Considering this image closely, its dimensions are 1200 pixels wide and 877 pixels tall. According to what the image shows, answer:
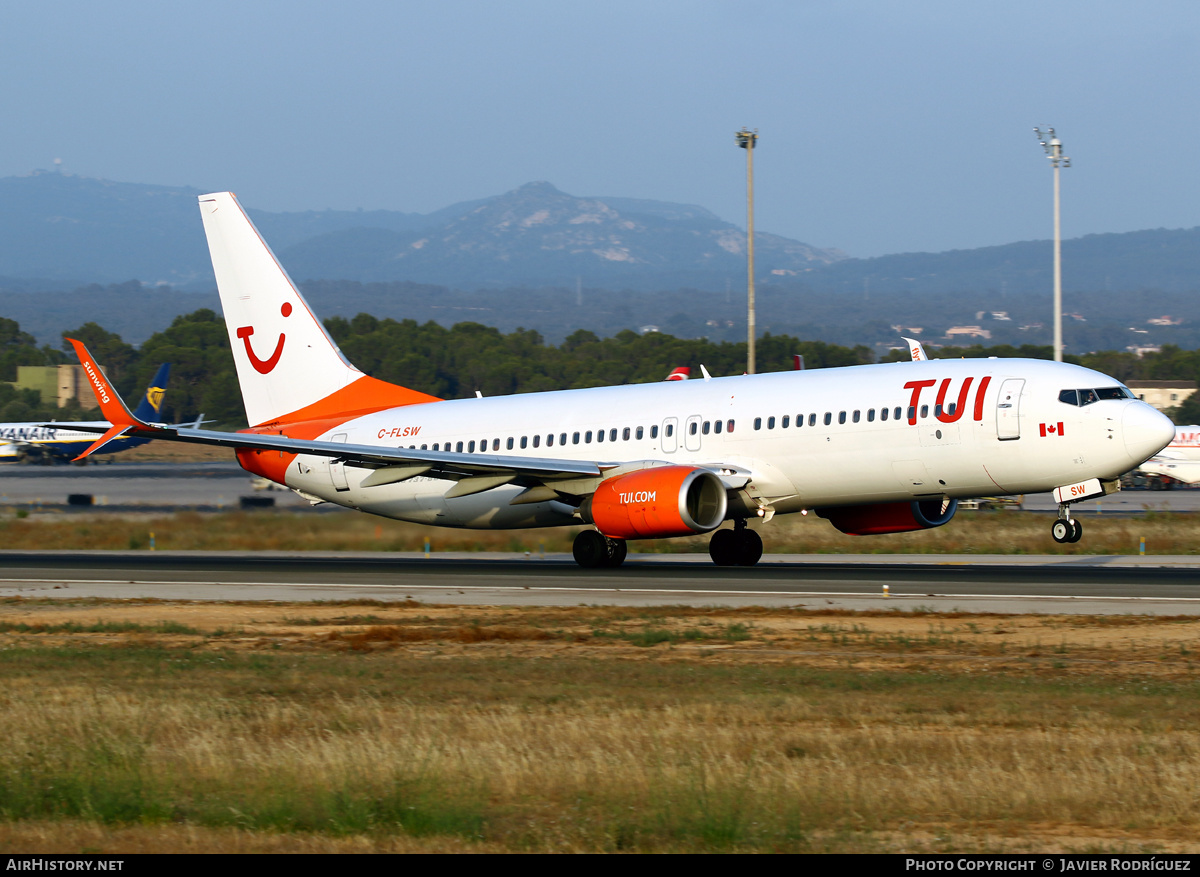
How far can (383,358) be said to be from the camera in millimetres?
145500

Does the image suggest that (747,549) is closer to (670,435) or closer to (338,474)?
(670,435)

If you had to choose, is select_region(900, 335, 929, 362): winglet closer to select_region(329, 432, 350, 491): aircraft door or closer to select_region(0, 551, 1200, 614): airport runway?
select_region(0, 551, 1200, 614): airport runway

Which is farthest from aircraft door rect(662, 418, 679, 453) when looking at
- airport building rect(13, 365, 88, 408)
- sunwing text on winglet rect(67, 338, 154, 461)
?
airport building rect(13, 365, 88, 408)

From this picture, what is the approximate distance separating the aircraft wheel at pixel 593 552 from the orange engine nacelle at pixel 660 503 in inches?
60.0

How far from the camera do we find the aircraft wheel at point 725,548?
31438 millimetres

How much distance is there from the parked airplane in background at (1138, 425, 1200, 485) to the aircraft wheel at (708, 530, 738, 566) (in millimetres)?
57147

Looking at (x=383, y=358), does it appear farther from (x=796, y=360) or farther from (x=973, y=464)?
(x=973, y=464)

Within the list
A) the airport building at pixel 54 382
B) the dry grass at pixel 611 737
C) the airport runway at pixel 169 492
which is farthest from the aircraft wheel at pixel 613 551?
the airport building at pixel 54 382

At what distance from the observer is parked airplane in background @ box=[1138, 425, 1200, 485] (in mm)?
81125

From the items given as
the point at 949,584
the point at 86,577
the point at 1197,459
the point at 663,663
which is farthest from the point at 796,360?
the point at 1197,459

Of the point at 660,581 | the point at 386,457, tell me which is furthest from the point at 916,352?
the point at 386,457

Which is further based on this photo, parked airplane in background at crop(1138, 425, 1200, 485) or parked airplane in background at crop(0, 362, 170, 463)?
parked airplane in background at crop(0, 362, 170, 463)

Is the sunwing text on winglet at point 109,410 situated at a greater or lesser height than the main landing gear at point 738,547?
greater

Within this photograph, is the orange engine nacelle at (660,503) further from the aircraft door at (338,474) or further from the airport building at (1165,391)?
the airport building at (1165,391)
